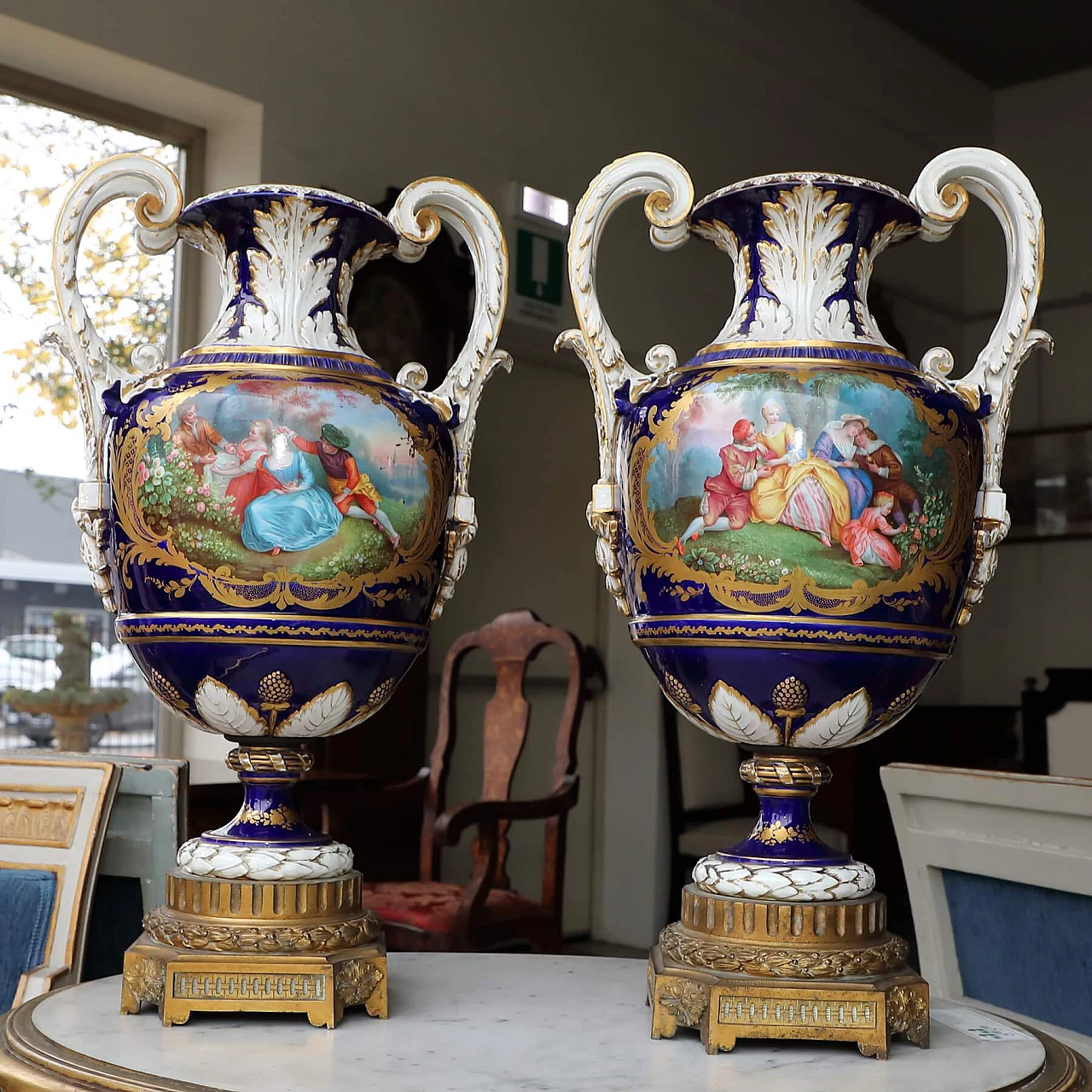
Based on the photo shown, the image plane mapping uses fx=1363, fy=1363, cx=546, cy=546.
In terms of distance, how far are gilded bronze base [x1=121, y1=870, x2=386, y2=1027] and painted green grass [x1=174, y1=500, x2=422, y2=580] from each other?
0.84ft

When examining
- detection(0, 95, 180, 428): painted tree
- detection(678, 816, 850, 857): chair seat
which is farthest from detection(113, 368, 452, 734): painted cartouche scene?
detection(678, 816, 850, 857): chair seat

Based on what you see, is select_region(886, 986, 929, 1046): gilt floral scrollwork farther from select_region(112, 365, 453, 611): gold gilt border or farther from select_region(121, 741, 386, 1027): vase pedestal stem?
select_region(112, 365, 453, 611): gold gilt border

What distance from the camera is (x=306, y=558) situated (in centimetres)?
105

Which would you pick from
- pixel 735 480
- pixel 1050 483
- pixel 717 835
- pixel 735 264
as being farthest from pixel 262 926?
pixel 1050 483

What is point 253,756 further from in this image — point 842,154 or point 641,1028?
point 842,154

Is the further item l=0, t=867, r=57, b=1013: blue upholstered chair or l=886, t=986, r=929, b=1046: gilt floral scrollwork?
l=0, t=867, r=57, b=1013: blue upholstered chair

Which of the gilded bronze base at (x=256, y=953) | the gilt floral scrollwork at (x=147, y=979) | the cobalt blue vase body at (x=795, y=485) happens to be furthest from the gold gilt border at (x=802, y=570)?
the gilt floral scrollwork at (x=147, y=979)

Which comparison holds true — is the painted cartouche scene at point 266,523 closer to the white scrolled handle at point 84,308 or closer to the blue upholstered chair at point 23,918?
the white scrolled handle at point 84,308

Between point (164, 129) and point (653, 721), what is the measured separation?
2366 mm

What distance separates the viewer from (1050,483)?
19.8ft

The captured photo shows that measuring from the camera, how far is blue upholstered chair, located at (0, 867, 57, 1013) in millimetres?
1434

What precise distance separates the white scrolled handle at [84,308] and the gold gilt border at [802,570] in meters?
0.44

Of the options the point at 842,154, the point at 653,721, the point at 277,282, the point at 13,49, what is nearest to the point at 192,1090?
the point at 277,282

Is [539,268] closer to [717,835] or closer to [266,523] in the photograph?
[717,835]
